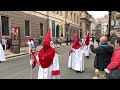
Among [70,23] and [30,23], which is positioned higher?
[70,23]

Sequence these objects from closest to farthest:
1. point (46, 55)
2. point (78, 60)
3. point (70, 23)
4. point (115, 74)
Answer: point (115, 74) < point (46, 55) < point (78, 60) < point (70, 23)

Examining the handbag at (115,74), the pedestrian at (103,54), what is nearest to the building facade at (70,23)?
the pedestrian at (103,54)

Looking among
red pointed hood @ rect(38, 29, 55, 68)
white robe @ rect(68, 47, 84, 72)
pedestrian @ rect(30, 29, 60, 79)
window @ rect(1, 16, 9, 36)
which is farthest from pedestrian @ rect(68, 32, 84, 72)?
window @ rect(1, 16, 9, 36)

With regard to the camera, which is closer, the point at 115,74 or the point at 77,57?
the point at 115,74

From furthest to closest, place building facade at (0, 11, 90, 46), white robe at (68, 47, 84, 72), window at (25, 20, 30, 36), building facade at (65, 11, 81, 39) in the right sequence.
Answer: building facade at (65, 11, 81, 39) → window at (25, 20, 30, 36) → building facade at (0, 11, 90, 46) → white robe at (68, 47, 84, 72)

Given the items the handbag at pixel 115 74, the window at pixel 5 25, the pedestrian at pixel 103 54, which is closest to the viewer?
the handbag at pixel 115 74

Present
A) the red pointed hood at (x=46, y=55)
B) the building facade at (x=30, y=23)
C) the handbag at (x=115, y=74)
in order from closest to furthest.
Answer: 1. the handbag at (x=115, y=74)
2. the red pointed hood at (x=46, y=55)
3. the building facade at (x=30, y=23)

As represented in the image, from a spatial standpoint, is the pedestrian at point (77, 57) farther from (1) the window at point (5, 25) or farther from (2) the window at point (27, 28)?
(2) the window at point (27, 28)

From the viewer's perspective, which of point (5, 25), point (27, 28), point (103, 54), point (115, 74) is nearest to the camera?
point (115, 74)

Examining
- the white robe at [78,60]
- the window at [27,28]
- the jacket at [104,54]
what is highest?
the window at [27,28]

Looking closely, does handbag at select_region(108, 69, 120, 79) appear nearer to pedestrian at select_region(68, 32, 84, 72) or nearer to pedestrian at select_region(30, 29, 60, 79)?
pedestrian at select_region(30, 29, 60, 79)

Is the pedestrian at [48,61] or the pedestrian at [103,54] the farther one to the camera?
the pedestrian at [103,54]

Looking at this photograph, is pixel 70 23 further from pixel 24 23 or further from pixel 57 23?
pixel 24 23

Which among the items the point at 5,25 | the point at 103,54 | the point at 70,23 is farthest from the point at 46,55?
the point at 70,23
